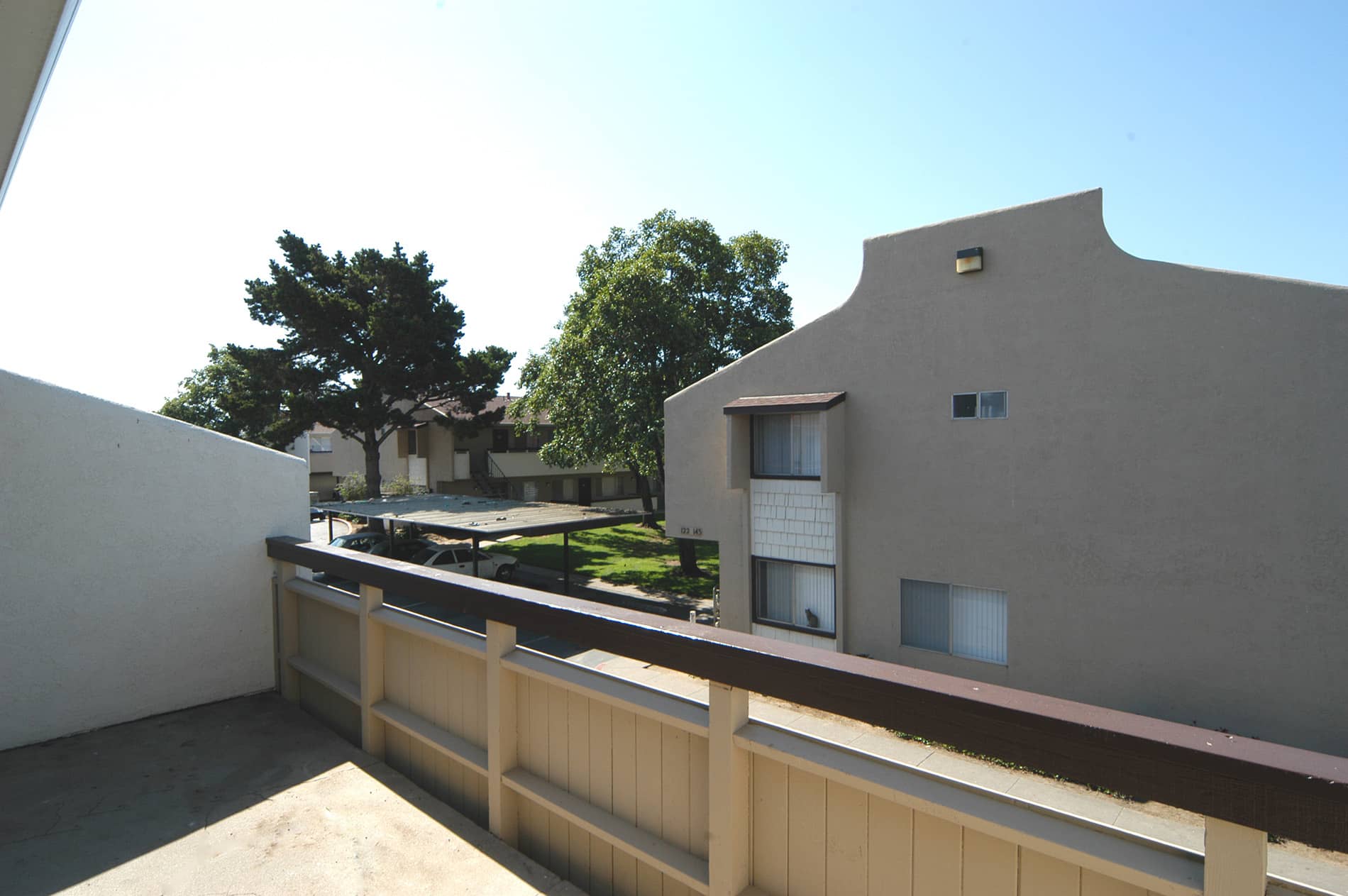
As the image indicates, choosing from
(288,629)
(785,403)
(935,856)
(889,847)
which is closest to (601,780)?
(889,847)

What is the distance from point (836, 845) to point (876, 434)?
9.34m

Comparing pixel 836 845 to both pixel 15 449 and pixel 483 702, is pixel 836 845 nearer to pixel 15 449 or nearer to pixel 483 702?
pixel 483 702

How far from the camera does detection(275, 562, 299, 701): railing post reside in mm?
5914

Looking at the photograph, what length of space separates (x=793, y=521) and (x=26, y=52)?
11.2m

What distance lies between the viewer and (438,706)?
14.0 feet

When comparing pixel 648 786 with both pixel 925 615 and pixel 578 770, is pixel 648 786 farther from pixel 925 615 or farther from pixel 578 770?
pixel 925 615

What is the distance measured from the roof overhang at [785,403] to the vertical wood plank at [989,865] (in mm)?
9369

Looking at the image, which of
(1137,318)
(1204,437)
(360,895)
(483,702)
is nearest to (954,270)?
(1137,318)

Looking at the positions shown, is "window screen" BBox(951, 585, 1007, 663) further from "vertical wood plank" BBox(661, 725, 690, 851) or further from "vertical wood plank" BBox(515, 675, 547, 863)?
"vertical wood plank" BBox(661, 725, 690, 851)

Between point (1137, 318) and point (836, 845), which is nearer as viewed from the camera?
point (836, 845)

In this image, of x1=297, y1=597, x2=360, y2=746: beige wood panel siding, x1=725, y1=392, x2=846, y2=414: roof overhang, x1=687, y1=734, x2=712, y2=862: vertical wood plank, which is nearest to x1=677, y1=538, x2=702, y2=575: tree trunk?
x1=725, y1=392, x2=846, y2=414: roof overhang

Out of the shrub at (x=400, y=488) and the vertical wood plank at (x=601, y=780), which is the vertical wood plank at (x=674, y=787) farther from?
Answer: the shrub at (x=400, y=488)

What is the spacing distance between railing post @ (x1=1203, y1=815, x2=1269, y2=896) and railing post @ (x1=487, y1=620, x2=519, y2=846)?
283 cm

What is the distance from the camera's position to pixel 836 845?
8.00 ft
